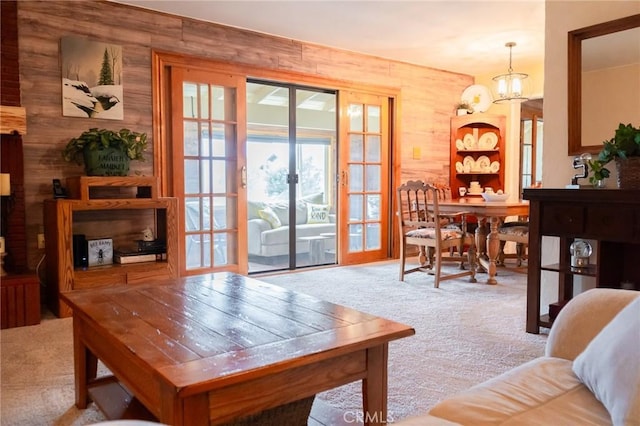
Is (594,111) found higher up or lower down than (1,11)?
lower down

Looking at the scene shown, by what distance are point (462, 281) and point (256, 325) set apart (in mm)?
3256

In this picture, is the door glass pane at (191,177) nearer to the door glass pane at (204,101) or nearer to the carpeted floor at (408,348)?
the door glass pane at (204,101)

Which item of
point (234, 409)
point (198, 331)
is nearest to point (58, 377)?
point (198, 331)

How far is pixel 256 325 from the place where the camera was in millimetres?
1511

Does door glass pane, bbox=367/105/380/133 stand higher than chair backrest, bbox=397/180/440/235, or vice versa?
door glass pane, bbox=367/105/380/133

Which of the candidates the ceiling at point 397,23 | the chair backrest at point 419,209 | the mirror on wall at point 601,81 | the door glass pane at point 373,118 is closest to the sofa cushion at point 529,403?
the mirror on wall at point 601,81

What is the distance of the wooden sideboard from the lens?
8.07 feet

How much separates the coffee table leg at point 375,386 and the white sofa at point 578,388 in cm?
32

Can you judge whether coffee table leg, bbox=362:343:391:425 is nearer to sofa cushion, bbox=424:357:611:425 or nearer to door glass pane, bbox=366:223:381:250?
sofa cushion, bbox=424:357:611:425

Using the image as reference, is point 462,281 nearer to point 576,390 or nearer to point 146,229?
point 146,229

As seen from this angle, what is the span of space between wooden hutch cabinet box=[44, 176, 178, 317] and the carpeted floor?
0.32 m

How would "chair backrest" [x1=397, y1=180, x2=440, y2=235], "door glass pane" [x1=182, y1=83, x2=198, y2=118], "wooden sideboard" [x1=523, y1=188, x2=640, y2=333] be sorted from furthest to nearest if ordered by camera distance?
"door glass pane" [x1=182, y1=83, x2=198, y2=118], "chair backrest" [x1=397, y1=180, x2=440, y2=235], "wooden sideboard" [x1=523, y1=188, x2=640, y2=333]

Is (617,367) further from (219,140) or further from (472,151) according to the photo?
Result: (472,151)

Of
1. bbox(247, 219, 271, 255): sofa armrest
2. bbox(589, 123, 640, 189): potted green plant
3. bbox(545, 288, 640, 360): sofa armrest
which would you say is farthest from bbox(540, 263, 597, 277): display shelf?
bbox(247, 219, 271, 255): sofa armrest
